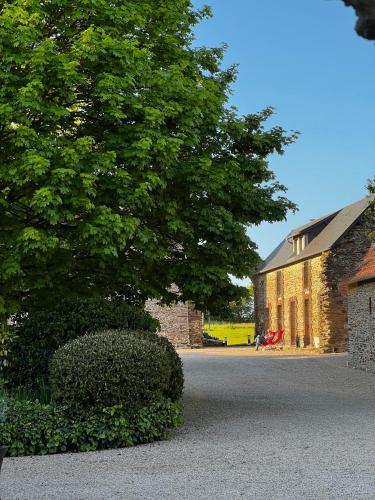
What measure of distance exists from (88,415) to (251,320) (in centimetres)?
8245

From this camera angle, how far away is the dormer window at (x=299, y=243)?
43.2 meters

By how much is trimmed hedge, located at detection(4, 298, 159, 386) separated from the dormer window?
31.9m

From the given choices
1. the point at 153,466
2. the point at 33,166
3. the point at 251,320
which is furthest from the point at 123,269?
the point at 251,320

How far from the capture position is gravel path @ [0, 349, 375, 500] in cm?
714

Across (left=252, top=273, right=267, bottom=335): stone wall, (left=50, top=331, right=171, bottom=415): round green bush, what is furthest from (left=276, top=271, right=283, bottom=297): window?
(left=50, top=331, right=171, bottom=415): round green bush

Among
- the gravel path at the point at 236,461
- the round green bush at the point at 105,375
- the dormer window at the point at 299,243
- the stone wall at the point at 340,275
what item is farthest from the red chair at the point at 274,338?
the round green bush at the point at 105,375

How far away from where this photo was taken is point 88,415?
10.3 meters

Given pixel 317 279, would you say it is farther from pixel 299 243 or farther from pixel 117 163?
pixel 117 163

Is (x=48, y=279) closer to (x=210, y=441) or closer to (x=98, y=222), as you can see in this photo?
(x=98, y=222)

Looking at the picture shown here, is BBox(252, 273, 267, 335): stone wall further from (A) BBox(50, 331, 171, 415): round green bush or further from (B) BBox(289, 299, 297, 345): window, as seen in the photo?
(A) BBox(50, 331, 171, 415): round green bush

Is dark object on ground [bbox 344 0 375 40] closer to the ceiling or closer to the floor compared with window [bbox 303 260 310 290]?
closer to the floor

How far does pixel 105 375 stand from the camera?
33.8 feet

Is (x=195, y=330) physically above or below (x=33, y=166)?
below

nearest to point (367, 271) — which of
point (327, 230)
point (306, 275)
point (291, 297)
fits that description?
point (306, 275)
